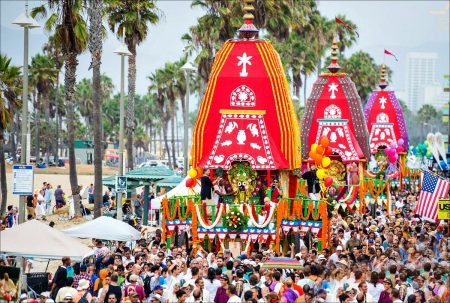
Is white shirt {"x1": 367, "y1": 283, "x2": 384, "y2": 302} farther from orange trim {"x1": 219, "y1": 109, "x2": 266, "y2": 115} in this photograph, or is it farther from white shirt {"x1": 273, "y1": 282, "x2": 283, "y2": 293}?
orange trim {"x1": 219, "y1": 109, "x2": 266, "y2": 115}

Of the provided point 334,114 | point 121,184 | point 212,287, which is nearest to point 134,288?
point 212,287

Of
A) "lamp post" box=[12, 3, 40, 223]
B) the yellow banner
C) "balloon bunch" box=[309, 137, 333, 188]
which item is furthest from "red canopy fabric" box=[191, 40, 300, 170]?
the yellow banner

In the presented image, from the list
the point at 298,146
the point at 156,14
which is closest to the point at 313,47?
the point at 156,14

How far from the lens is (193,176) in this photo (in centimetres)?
3266

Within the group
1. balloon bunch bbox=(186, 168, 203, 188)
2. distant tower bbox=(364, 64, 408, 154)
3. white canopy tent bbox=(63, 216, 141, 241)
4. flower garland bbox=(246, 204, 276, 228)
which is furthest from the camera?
distant tower bbox=(364, 64, 408, 154)

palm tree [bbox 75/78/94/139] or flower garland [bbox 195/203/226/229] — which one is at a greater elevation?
palm tree [bbox 75/78/94/139]

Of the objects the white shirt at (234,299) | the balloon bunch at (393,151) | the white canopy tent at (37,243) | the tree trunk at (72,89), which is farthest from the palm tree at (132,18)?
the white shirt at (234,299)

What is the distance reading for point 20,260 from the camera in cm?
2311

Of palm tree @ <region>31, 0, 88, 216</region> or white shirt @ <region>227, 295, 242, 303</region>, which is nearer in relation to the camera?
white shirt @ <region>227, 295, 242, 303</region>

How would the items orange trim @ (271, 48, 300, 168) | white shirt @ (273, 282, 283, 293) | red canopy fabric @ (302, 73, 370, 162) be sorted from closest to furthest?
1. white shirt @ (273, 282, 283, 293)
2. orange trim @ (271, 48, 300, 168)
3. red canopy fabric @ (302, 73, 370, 162)

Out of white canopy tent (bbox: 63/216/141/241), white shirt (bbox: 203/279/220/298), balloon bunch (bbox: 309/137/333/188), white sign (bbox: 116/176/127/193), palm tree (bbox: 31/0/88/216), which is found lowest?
white shirt (bbox: 203/279/220/298)

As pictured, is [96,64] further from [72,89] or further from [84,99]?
[84,99]

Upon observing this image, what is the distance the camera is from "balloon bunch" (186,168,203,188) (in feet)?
107

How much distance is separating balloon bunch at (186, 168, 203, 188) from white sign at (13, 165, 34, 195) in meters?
8.14
